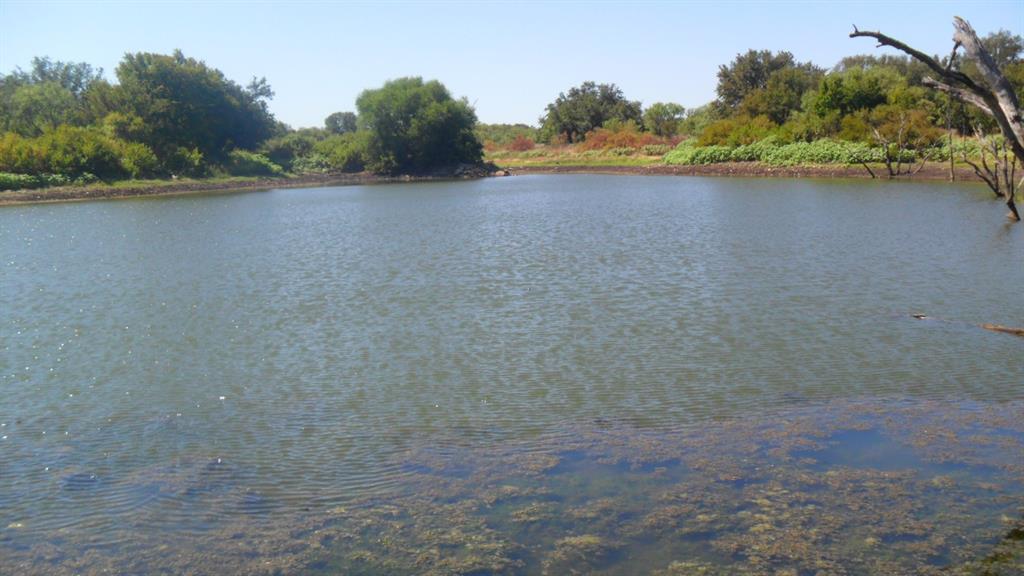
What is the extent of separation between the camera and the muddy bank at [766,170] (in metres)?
38.8

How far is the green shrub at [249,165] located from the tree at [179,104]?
92 cm

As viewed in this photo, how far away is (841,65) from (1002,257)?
9668 centimetres

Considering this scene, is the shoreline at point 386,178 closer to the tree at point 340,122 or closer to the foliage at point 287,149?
the foliage at point 287,149

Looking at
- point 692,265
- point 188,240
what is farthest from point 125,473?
point 188,240

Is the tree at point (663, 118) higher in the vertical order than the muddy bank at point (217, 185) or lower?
higher

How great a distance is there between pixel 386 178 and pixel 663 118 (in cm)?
3302

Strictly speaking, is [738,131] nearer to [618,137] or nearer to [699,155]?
[699,155]

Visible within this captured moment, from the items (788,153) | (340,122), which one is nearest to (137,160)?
(788,153)

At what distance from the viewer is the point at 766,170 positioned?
5009 cm

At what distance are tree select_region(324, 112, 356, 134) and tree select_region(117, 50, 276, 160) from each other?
72005 millimetres

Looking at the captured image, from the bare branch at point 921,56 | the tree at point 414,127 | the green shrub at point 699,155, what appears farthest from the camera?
the tree at point 414,127

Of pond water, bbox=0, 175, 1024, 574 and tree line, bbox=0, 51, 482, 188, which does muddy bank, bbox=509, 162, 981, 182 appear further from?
pond water, bbox=0, 175, 1024, 574

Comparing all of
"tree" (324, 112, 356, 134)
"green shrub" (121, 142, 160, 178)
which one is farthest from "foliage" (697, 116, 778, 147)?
"tree" (324, 112, 356, 134)

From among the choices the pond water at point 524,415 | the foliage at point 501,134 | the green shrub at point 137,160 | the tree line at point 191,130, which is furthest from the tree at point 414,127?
the pond water at point 524,415
